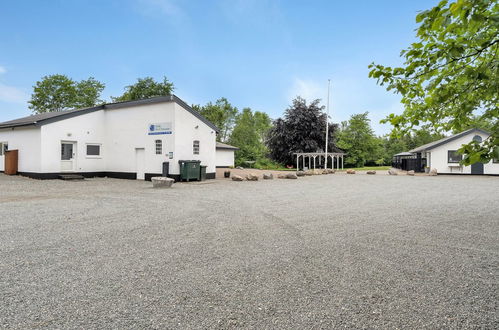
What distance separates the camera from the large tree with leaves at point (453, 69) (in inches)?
99.0

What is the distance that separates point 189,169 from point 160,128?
3261 mm

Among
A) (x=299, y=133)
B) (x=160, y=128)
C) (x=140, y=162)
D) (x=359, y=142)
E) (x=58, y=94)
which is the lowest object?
(x=140, y=162)

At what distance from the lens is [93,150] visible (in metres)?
20.6

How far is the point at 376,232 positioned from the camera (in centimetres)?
613

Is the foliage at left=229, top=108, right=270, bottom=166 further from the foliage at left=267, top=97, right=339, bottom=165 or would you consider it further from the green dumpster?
the green dumpster

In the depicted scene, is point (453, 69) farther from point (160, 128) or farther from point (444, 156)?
point (444, 156)

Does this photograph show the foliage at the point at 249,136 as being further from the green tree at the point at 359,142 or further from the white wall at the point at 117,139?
the white wall at the point at 117,139

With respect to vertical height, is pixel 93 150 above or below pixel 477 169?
above

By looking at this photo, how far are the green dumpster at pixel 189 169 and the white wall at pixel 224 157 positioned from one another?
53.4 ft

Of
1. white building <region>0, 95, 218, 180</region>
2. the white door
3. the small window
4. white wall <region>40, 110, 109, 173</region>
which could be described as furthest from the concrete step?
the white door

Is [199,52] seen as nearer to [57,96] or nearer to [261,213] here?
[261,213]

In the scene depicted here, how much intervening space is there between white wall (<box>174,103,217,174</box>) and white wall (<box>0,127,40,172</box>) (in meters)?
8.63

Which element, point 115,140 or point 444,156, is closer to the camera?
point 115,140

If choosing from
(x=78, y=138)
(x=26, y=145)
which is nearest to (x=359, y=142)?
(x=78, y=138)
